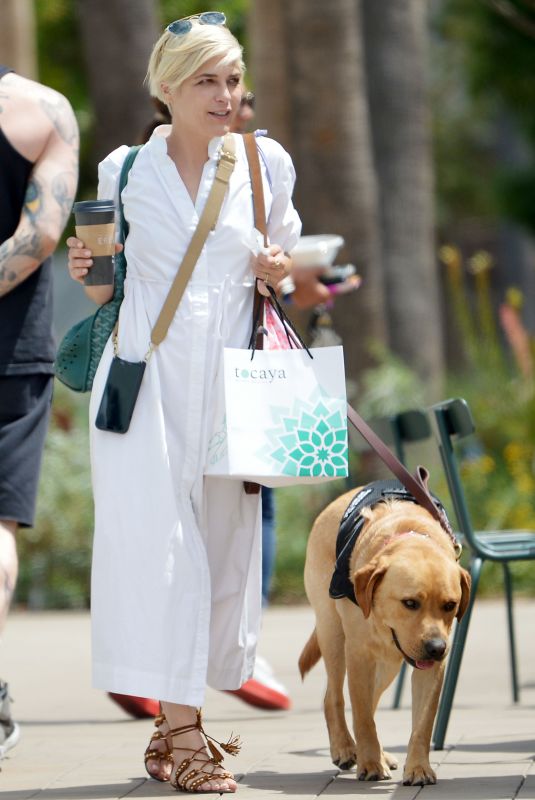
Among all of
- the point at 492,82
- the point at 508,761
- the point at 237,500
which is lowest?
the point at 508,761

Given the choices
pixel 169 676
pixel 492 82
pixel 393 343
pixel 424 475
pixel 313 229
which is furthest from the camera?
pixel 492 82

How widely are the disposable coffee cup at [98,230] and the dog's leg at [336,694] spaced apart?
1.25 m

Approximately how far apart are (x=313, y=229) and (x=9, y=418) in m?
6.88

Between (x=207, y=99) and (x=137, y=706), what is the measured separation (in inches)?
107

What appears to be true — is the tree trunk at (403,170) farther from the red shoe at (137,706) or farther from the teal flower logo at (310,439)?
the teal flower logo at (310,439)

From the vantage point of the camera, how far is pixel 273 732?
5.52 meters

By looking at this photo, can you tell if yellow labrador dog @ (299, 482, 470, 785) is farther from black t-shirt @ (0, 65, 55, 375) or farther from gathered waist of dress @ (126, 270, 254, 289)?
black t-shirt @ (0, 65, 55, 375)

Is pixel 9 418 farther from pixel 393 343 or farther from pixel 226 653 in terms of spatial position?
pixel 393 343

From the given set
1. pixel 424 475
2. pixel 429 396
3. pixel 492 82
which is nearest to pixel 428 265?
pixel 429 396

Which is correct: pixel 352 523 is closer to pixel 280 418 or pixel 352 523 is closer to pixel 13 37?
pixel 280 418

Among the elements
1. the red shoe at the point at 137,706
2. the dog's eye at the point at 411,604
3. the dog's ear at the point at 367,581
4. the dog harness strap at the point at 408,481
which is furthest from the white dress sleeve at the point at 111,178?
the red shoe at the point at 137,706

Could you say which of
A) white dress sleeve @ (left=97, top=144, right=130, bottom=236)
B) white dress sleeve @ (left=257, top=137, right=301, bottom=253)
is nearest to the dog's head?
white dress sleeve @ (left=257, top=137, right=301, bottom=253)

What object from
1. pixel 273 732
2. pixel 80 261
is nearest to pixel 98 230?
pixel 80 261

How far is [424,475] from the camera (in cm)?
459
